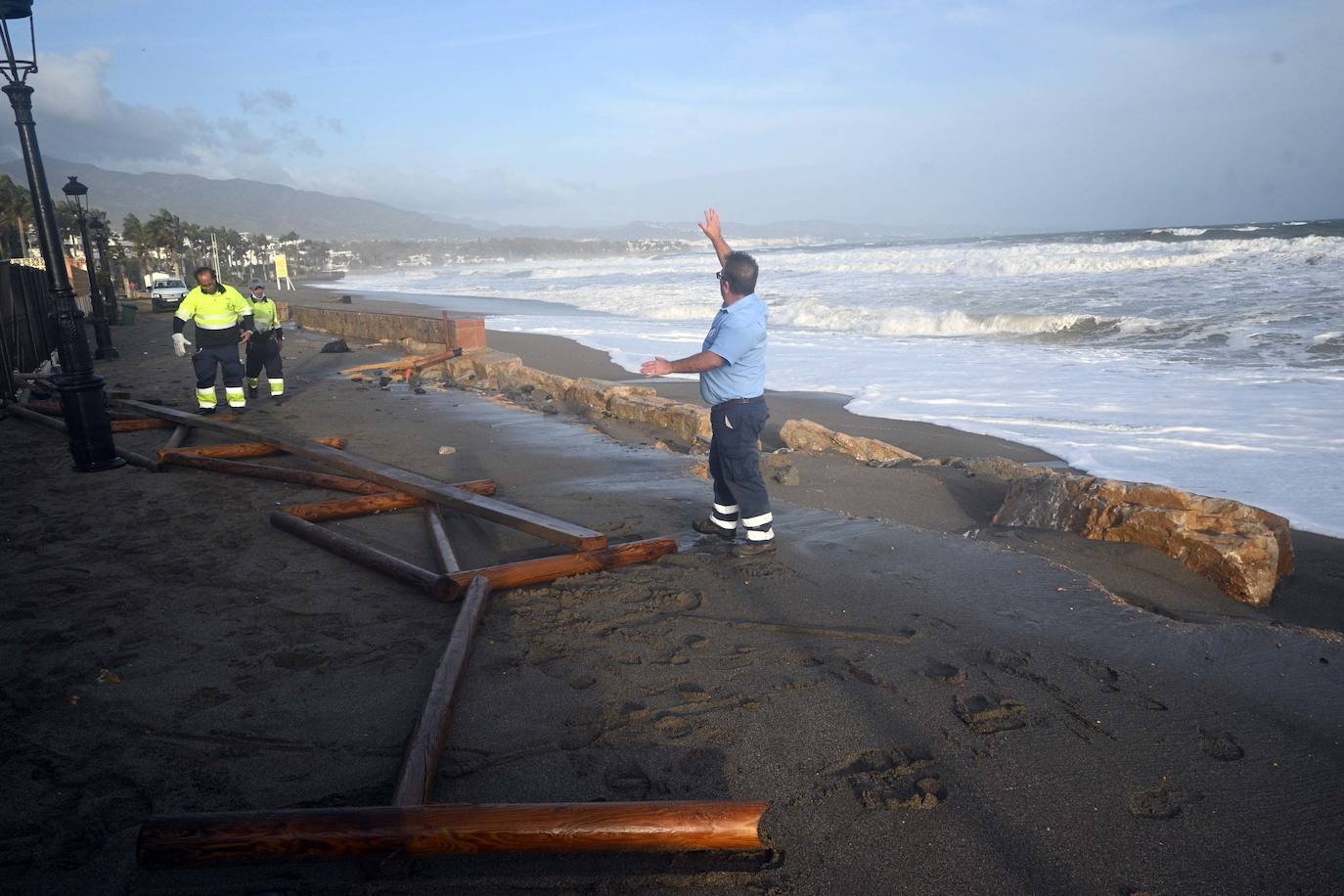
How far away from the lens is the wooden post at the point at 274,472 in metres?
6.54

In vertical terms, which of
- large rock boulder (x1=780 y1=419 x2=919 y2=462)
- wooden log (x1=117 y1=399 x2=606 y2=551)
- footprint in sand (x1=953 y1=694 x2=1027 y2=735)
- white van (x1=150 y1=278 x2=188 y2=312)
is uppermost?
white van (x1=150 y1=278 x2=188 y2=312)

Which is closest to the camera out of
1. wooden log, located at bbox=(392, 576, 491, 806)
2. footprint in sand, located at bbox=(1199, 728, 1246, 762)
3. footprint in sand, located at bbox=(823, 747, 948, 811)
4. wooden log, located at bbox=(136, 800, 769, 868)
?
wooden log, located at bbox=(136, 800, 769, 868)

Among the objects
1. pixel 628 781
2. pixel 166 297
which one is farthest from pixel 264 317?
pixel 166 297

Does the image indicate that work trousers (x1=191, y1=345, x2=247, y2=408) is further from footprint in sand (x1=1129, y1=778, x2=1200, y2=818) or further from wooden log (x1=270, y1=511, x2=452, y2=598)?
footprint in sand (x1=1129, y1=778, x2=1200, y2=818)

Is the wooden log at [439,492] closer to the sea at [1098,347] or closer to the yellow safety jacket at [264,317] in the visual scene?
the yellow safety jacket at [264,317]

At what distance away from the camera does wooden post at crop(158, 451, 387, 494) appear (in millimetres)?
6543

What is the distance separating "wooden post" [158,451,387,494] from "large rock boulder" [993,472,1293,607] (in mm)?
4864

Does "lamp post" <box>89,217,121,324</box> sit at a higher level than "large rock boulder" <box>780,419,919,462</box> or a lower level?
higher

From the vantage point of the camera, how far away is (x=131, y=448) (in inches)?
339

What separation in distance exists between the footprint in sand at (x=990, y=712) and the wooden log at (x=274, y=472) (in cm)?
460

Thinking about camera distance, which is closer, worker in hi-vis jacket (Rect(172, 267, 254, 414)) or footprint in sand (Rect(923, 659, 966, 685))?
footprint in sand (Rect(923, 659, 966, 685))

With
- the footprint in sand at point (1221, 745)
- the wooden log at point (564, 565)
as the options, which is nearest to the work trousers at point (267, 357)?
the wooden log at point (564, 565)

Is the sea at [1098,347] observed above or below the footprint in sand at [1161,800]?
above

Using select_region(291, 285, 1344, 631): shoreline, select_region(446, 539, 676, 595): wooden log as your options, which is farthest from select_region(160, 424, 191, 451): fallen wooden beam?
select_region(446, 539, 676, 595): wooden log
